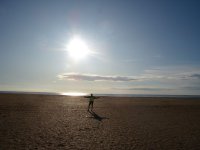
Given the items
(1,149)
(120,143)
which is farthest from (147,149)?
(1,149)

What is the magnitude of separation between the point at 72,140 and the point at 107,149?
2.71 metres

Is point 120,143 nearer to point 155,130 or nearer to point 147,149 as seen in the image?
point 147,149

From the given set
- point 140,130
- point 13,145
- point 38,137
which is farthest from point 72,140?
point 140,130

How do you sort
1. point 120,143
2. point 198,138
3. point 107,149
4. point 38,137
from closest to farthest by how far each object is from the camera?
point 107,149 → point 120,143 → point 38,137 → point 198,138

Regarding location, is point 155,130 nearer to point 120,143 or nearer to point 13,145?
point 120,143

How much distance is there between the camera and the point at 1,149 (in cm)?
1131

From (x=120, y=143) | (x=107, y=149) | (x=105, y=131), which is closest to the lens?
(x=107, y=149)

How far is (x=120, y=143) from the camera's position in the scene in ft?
43.8

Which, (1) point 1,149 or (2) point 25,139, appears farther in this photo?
(2) point 25,139

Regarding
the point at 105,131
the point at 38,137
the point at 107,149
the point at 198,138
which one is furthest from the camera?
the point at 105,131

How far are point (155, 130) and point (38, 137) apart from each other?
8.82 meters

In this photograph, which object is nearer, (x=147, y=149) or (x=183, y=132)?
(x=147, y=149)

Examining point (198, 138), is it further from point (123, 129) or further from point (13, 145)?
point (13, 145)

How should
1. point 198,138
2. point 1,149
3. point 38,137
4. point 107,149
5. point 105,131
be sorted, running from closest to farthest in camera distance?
point 1,149, point 107,149, point 38,137, point 198,138, point 105,131
